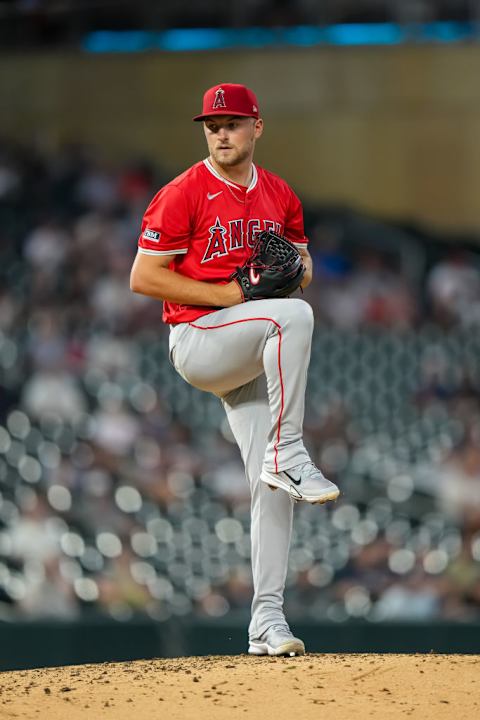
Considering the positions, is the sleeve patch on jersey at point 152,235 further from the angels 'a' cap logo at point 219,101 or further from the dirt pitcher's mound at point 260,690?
the dirt pitcher's mound at point 260,690

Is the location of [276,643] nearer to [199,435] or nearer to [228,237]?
[228,237]

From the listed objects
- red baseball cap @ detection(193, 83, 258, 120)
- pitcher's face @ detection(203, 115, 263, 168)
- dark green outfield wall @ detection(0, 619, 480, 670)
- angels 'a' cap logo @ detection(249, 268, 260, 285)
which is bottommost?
dark green outfield wall @ detection(0, 619, 480, 670)

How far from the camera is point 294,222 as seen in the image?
14.2ft

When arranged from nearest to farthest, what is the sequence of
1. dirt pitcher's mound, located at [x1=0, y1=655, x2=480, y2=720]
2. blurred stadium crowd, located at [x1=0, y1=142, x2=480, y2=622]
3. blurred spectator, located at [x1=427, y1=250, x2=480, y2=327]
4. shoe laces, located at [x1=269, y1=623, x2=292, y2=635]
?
1. dirt pitcher's mound, located at [x1=0, y1=655, x2=480, y2=720]
2. shoe laces, located at [x1=269, y1=623, x2=292, y2=635]
3. blurred stadium crowd, located at [x1=0, y1=142, x2=480, y2=622]
4. blurred spectator, located at [x1=427, y1=250, x2=480, y2=327]

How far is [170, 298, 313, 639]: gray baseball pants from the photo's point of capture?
3836 millimetres

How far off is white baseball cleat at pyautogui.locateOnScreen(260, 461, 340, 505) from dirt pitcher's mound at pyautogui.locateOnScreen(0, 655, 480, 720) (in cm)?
59

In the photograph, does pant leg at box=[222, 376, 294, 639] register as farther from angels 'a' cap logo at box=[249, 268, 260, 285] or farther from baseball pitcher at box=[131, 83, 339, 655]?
angels 'a' cap logo at box=[249, 268, 260, 285]

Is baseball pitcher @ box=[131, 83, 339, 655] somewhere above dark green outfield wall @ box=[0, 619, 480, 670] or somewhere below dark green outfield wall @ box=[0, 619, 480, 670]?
above

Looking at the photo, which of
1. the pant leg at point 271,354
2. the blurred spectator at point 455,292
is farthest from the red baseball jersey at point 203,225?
the blurred spectator at point 455,292

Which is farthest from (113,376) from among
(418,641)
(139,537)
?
(418,641)

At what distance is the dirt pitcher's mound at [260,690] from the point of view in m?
3.42

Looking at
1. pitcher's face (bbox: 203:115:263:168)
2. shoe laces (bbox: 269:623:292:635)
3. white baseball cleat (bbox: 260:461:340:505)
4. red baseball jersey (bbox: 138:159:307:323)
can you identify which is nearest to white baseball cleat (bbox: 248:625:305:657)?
shoe laces (bbox: 269:623:292:635)

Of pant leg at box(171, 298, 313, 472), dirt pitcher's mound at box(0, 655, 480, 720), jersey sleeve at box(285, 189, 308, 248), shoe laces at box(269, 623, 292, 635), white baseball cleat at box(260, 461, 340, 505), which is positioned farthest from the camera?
jersey sleeve at box(285, 189, 308, 248)

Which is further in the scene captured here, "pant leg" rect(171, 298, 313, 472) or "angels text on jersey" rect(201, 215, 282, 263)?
"angels text on jersey" rect(201, 215, 282, 263)
